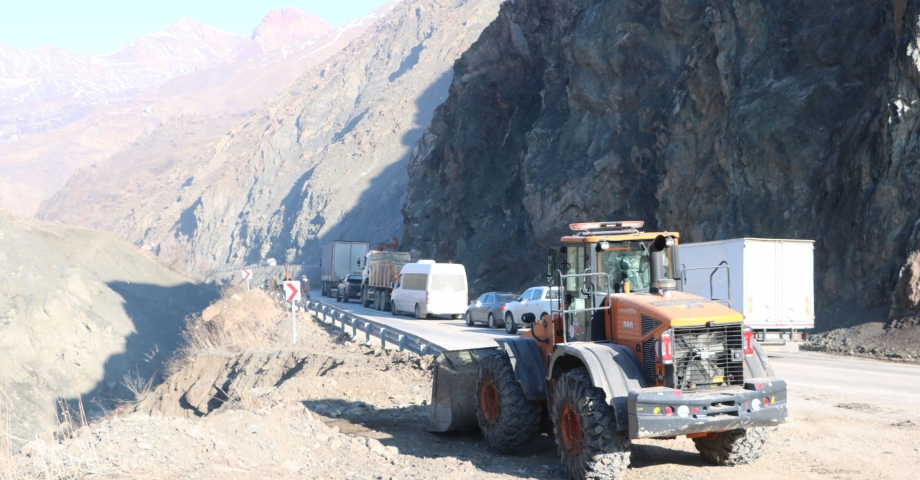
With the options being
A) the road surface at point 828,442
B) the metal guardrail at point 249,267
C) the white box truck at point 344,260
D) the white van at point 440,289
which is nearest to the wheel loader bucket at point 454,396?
the road surface at point 828,442

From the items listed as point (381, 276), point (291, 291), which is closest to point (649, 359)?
point (291, 291)

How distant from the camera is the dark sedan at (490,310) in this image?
96.7 ft

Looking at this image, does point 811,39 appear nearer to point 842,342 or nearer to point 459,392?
point 842,342

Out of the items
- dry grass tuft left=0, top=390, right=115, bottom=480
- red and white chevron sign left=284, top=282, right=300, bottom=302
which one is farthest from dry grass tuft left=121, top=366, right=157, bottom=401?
dry grass tuft left=0, top=390, right=115, bottom=480

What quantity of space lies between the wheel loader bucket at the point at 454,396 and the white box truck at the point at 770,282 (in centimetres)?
1026

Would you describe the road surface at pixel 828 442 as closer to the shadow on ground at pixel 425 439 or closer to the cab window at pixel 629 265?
the shadow on ground at pixel 425 439

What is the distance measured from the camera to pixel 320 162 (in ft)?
343

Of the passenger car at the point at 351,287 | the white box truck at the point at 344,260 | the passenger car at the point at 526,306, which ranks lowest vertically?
the passenger car at the point at 526,306

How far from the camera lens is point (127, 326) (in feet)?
120

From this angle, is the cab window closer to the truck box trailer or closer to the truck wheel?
the truck wheel

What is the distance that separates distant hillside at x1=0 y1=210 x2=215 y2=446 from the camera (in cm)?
2883

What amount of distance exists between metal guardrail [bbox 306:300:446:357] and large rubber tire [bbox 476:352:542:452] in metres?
2.65

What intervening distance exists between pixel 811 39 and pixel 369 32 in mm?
126659

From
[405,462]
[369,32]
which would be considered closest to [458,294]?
[405,462]
